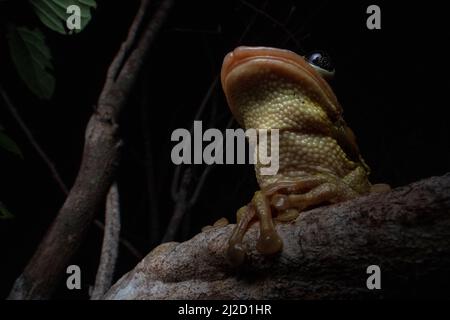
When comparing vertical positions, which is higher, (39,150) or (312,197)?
(39,150)

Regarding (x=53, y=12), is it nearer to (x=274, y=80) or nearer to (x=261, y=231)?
(x=274, y=80)

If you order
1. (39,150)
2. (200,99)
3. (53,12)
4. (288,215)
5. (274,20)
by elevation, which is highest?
(200,99)

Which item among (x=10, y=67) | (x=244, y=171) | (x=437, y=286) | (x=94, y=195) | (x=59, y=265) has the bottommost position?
(x=437, y=286)

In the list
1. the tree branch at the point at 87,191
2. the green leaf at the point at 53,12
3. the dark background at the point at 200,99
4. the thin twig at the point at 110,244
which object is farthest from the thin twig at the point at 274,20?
the thin twig at the point at 110,244

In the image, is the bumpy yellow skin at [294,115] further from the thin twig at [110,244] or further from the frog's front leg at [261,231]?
the thin twig at [110,244]

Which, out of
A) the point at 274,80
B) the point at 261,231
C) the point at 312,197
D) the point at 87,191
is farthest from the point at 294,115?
the point at 87,191
